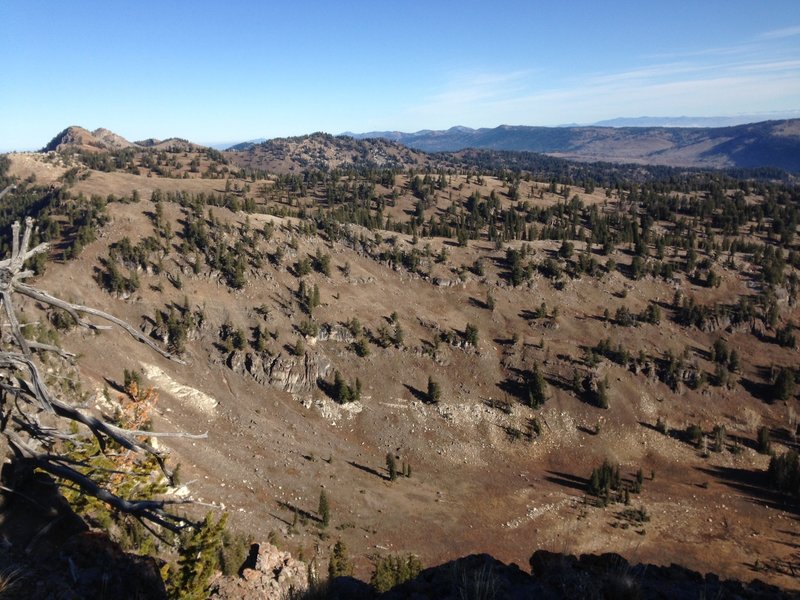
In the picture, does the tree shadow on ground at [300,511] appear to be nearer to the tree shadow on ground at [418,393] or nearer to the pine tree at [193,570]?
the pine tree at [193,570]

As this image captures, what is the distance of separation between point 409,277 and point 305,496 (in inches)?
1880

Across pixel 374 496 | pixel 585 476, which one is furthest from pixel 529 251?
pixel 374 496

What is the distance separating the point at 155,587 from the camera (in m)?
7.58

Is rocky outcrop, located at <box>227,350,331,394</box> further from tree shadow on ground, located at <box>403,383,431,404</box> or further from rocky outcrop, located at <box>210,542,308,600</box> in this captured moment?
rocky outcrop, located at <box>210,542,308,600</box>

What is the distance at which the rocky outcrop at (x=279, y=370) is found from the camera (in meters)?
61.1

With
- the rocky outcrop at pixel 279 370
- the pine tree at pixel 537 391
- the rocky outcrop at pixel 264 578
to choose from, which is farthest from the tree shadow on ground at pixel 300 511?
the pine tree at pixel 537 391

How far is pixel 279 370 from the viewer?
2425 inches

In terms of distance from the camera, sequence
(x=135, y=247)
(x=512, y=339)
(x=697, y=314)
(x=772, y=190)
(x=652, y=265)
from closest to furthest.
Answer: (x=135, y=247), (x=512, y=339), (x=697, y=314), (x=652, y=265), (x=772, y=190)

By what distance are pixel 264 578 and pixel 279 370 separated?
32.8m

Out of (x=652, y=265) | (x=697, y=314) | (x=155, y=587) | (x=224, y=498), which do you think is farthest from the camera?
(x=652, y=265)

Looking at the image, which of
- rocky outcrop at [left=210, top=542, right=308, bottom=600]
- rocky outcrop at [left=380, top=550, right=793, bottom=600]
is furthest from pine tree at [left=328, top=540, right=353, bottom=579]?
rocky outcrop at [left=380, top=550, right=793, bottom=600]

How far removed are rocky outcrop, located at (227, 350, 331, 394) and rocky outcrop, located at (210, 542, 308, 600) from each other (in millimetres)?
28505

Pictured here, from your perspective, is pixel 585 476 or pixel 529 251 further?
pixel 529 251

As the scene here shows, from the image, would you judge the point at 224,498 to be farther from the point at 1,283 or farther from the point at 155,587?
the point at 1,283
